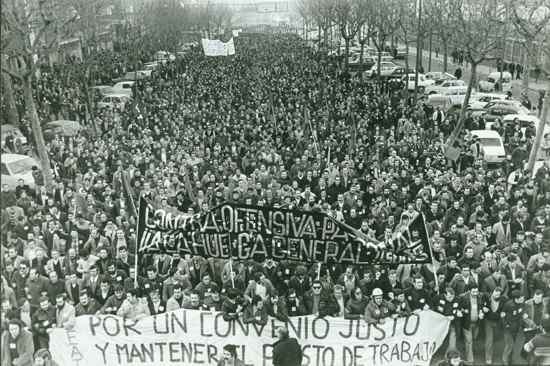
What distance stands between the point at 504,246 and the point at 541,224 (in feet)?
2.84

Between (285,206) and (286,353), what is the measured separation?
15.1 ft

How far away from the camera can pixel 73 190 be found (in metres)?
12.6

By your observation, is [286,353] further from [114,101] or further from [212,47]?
[212,47]

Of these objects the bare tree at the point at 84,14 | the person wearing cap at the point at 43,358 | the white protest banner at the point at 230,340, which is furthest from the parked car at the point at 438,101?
the person wearing cap at the point at 43,358

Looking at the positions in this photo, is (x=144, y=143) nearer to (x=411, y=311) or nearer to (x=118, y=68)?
(x=411, y=311)

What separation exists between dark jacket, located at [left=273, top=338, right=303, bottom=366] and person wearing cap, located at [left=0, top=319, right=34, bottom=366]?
2903mm

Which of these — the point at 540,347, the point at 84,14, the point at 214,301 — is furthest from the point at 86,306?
the point at 84,14

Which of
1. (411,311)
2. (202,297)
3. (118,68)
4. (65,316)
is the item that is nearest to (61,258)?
(65,316)

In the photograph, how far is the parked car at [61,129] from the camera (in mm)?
19984

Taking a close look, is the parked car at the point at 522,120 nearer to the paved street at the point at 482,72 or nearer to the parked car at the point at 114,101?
the paved street at the point at 482,72

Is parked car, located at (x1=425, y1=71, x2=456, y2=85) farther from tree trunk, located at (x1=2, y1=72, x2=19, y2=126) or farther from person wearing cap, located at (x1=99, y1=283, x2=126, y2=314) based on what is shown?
person wearing cap, located at (x1=99, y1=283, x2=126, y2=314)

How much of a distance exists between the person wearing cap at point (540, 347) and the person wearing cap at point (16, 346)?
5874 mm

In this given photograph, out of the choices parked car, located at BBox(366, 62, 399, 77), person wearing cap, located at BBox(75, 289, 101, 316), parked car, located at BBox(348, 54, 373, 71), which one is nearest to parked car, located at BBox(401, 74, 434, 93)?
parked car, located at BBox(366, 62, 399, 77)

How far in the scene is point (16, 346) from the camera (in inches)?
290
